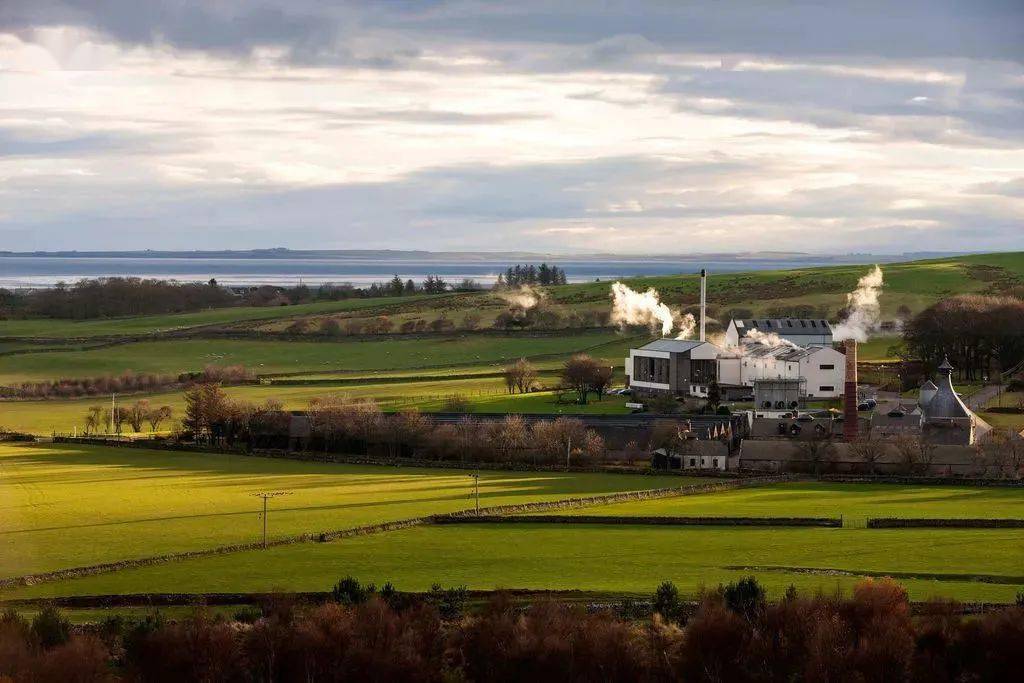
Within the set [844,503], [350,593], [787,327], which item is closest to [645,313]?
[787,327]

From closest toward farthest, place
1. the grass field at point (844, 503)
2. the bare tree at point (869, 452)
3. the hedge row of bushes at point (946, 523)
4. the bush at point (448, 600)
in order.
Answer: the bush at point (448, 600) → the hedge row of bushes at point (946, 523) → the grass field at point (844, 503) → the bare tree at point (869, 452)

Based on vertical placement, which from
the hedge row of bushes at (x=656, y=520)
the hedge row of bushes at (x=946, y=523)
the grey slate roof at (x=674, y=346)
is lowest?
the hedge row of bushes at (x=656, y=520)

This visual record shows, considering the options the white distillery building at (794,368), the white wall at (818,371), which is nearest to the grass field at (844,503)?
the white distillery building at (794,368)

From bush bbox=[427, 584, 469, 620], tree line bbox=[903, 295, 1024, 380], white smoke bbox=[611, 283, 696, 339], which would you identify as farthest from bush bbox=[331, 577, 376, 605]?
white smoke bbox=[611, 283, 696, 339]

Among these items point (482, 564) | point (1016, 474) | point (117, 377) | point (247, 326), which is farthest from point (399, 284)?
point (482, 564)

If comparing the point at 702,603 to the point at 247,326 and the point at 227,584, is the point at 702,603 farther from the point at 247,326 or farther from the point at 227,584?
the point at 247,326

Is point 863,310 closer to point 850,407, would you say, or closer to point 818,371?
point 818,371

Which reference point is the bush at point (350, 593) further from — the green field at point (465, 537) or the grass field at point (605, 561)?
the green field at point (465, 537)
